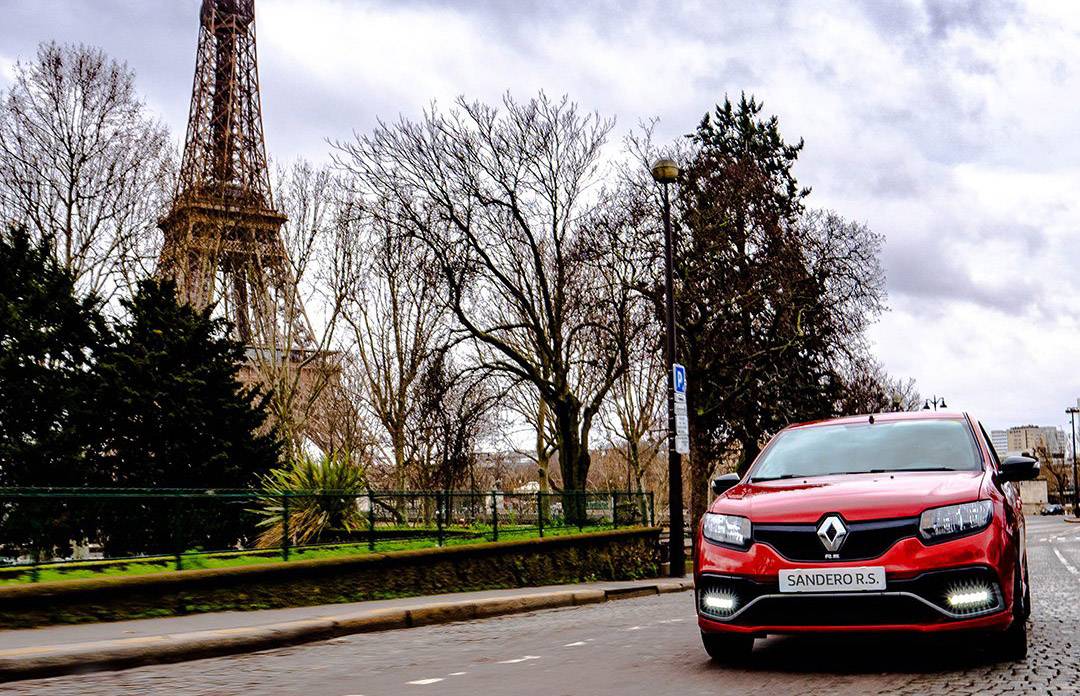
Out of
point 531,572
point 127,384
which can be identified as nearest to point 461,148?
point 127,384

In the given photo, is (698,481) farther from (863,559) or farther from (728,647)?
(863,559)

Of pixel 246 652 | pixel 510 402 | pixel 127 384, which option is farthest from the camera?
pixel 510 402

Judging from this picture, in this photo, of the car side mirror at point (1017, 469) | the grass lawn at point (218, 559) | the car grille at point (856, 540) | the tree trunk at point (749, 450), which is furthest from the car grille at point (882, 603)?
the tree trunk at point (749, 450)

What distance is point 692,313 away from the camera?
99.7 feet

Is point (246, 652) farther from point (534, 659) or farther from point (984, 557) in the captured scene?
point (984, 557)

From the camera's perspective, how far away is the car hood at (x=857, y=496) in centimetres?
562

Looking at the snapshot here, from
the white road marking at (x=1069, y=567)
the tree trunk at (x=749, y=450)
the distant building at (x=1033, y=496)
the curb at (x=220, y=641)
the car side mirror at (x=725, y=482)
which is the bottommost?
the distant building at (x=1033, y=496)

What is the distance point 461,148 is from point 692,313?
8560 millimetres

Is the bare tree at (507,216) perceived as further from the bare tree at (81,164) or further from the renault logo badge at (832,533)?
the renault logo badge at (832,533)

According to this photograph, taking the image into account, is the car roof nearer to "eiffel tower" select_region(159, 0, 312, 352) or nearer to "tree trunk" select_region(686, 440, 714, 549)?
"eiffel tower" select_region(159, 0, 312, 352)

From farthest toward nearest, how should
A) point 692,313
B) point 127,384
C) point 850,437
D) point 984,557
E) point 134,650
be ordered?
1. point 692,313
2. point 127,384
3. point 134,650
4. point 850,437
5. point 984,557

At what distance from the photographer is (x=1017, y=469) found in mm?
6848

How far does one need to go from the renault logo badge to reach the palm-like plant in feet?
29.8

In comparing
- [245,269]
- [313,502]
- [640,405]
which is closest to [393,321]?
[245,269]
